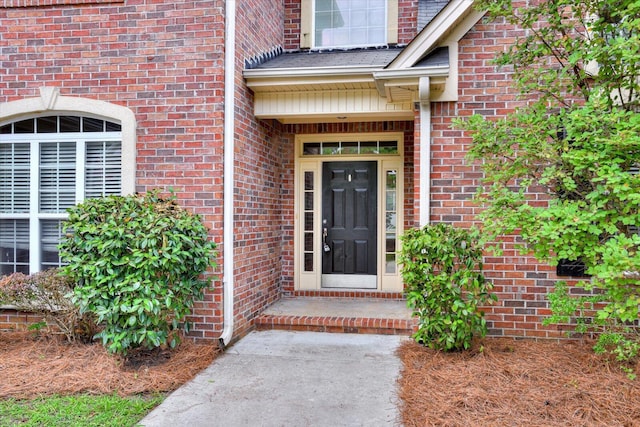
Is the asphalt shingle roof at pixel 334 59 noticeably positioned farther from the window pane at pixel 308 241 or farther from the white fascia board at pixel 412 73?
the window pane at pixel 308 241

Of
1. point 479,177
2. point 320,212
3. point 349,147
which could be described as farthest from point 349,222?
point 479,177

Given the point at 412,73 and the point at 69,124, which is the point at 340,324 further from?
the point at 69,124

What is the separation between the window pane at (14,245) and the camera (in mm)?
5578

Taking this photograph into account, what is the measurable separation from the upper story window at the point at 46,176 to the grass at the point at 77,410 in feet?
7.15

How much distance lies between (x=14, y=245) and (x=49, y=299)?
4.19 feet

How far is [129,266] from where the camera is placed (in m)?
4.22

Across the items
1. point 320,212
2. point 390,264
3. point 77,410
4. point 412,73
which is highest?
point 412,73

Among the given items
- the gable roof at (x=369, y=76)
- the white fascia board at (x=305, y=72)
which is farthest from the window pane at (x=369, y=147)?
the white fascia board at (x=305, y=72)

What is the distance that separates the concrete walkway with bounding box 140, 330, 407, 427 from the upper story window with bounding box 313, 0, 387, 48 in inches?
174

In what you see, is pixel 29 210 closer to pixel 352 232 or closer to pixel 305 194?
pixel 305 194

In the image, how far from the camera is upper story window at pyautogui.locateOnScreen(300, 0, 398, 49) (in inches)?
284

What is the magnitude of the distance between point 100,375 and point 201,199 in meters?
1.95

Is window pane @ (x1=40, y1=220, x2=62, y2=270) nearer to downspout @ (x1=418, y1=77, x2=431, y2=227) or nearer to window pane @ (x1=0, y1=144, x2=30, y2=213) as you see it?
window pane @ (x1=0, y1=144, x2=30, y2=213)

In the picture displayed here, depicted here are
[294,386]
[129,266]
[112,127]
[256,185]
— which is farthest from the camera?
[256,185]
